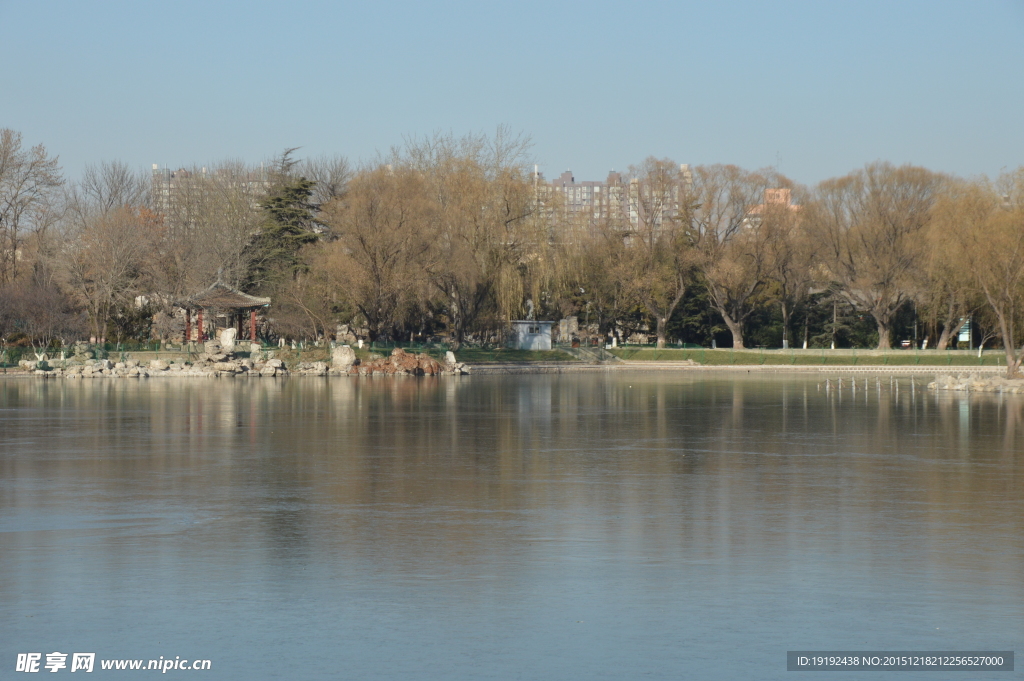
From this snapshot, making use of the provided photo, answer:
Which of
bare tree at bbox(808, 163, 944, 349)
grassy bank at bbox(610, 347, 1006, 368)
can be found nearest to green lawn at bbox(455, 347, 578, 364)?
grassy bank at bbox(610, 347, 1006, 368)

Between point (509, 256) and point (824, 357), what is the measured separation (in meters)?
20.7

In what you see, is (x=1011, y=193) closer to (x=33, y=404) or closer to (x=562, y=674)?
(x=33, y=404)

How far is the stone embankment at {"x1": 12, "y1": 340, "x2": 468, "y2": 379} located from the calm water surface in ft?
86.8

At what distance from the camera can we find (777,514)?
12812mm

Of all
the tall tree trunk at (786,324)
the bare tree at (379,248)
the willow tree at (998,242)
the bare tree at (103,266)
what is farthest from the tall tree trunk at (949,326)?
the bare tree at (103,266)

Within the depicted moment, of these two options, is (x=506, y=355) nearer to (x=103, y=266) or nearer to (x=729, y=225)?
(x=729, y=225)

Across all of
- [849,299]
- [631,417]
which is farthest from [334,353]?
[849,299]

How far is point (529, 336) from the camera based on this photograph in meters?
68.5

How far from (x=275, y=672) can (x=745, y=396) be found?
32243 millimetres

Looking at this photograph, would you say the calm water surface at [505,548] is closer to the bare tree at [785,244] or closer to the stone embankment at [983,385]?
the stone embankment at [983,385]

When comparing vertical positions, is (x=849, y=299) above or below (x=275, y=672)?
above

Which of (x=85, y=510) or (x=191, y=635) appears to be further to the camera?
(x=85, y=510)

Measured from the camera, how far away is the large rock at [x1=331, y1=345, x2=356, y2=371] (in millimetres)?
53656

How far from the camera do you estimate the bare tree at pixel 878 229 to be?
2657 inches
